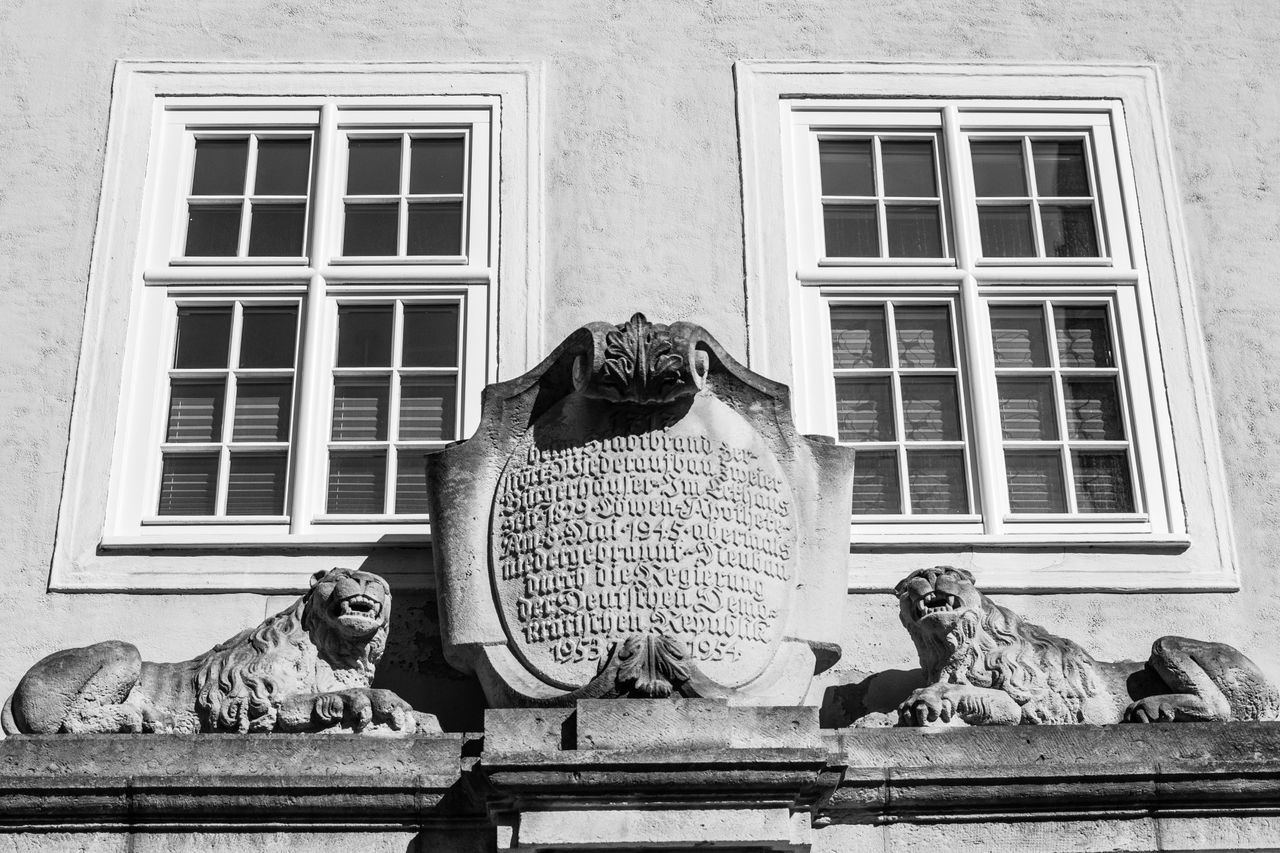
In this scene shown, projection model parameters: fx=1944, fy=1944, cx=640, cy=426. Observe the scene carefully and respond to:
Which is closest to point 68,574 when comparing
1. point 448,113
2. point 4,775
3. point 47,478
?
point 47,478

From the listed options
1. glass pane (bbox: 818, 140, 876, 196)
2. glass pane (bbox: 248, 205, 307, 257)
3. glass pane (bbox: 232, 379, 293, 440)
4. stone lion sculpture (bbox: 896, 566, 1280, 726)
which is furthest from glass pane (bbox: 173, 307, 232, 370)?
stone lion sculpture (bbox: 896, 566, 1280, 726)

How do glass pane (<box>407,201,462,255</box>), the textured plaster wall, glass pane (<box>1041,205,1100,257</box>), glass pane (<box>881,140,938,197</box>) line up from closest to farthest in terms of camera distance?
the textured plaster wall → glass pane (<box>407,201,462,255</box>) → glass pane (<box>1041,205,1100,257</box>) → glass pane (<box>881,140,938,197</box>)

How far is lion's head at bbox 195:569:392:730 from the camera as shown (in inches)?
264

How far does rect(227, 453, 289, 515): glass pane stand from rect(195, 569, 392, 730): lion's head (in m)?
0.84

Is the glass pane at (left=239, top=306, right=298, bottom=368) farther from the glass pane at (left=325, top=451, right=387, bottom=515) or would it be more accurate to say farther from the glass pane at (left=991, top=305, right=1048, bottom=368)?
the glass pane at (left=991, top=305, right=1048, bottom=368)

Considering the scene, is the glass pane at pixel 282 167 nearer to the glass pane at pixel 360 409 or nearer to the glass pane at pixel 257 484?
the glass pane at pixel 360 409

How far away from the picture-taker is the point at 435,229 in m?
8.21

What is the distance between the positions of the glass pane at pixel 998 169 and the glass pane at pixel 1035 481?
1.26 metres

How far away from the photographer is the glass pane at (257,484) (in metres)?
7.64

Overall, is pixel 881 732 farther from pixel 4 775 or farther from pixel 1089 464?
pixel 4 775

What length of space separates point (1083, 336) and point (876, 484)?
1154mm

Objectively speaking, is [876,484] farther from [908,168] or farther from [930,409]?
[908,168]

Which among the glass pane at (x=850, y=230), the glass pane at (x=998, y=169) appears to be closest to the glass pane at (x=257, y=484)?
the glass pane at (x=850, y=230)

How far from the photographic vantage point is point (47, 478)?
7.56 m
